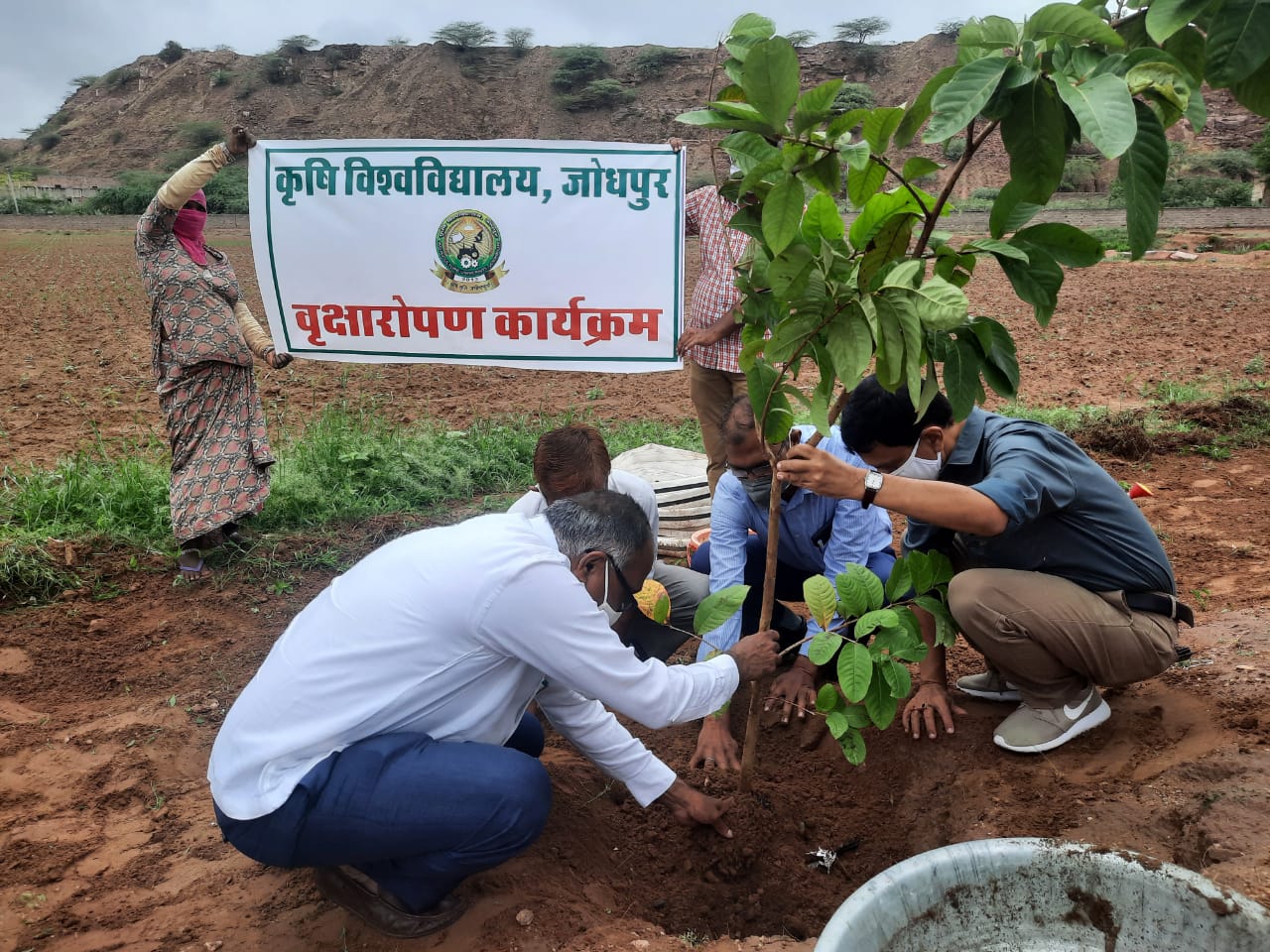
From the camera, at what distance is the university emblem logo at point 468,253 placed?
416 centimetres

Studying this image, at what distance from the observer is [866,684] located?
193 cm

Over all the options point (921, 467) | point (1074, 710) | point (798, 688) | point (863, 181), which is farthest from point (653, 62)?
point (863, 181)

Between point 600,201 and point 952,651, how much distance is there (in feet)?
7.99

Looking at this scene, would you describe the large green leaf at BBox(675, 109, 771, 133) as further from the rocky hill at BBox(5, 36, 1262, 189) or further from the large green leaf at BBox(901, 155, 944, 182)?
the rocky hill at BBox(5, 36, 1262, 189)

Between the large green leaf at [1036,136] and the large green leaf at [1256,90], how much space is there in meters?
0.21

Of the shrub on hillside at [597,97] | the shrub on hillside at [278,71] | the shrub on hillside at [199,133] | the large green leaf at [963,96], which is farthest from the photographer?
the shrub on hillside at [278,71]

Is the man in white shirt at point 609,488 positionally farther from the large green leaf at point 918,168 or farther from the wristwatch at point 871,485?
the large green leaf at point 918,168

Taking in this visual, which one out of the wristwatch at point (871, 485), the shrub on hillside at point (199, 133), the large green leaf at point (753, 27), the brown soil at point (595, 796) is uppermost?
the shrub on hillside at point (199, 133)

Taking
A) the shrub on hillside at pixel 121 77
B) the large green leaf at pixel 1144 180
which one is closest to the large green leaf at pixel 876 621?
the large green leaf at pixel 1144 180

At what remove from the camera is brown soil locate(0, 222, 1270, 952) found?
203 centimetres

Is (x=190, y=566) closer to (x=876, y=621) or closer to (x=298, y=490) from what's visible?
(x=298, y=490)

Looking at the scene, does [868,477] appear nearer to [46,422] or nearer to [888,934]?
[888,934]

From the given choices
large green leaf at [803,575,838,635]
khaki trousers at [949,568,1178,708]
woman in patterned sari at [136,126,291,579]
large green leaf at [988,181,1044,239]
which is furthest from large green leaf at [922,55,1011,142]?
woman in patterned sari at [136,126,291,579]

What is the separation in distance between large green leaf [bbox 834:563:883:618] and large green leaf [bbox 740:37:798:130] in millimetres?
988
